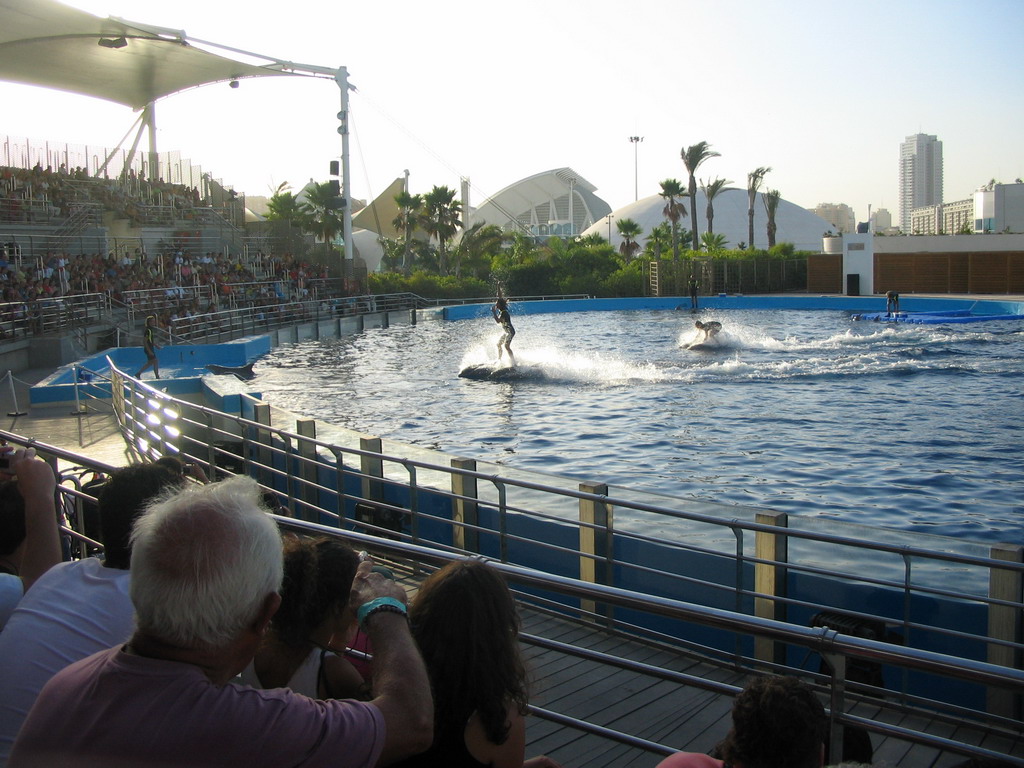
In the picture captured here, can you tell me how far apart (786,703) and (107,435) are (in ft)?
35.4

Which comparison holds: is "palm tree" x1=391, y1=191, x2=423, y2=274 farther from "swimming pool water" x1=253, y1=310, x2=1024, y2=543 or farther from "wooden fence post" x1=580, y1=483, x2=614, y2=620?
"wooden fence post" x1=580, y1=483, x2=614, y2=620

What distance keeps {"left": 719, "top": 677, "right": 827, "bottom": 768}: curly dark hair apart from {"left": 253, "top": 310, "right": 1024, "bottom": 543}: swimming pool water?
8.26 metres

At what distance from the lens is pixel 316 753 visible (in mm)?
1760

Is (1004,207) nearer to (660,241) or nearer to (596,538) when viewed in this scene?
(660,241)

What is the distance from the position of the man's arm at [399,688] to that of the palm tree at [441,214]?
2138 inches

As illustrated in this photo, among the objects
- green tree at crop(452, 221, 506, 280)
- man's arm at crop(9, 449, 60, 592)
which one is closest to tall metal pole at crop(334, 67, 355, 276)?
green tree at crop(452, 221, 506, 280)

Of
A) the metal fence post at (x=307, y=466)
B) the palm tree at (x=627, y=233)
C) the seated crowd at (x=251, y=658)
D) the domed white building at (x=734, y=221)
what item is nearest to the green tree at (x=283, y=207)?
the palm tree at (x=627, y=233)

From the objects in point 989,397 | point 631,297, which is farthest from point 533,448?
point 631,297

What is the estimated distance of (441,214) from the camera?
56188 mm

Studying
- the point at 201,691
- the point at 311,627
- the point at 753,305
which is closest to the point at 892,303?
the point at 753,305

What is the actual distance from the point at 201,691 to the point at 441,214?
55.6m

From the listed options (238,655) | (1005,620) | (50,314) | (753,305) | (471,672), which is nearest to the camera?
(238,655)

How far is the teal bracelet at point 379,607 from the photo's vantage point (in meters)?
2.15

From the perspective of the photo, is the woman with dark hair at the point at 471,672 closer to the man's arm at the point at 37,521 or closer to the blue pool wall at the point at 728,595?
the man's arm at the point at 37,521
